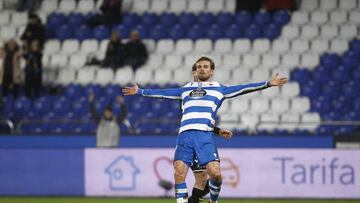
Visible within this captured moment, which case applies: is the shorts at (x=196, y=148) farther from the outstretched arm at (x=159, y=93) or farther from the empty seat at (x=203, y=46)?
the empty seat at (x=203, y=46)

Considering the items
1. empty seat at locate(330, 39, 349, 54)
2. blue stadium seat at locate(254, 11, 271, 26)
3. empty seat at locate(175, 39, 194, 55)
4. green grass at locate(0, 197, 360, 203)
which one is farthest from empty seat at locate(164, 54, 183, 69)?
green grass at locate(0, 197, 360, 203)

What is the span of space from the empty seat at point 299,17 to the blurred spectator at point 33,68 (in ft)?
20.4

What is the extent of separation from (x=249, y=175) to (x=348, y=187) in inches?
70.0

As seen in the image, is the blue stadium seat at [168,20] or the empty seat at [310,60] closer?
the empty seat at [310,60]

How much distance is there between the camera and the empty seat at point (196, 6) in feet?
71.2

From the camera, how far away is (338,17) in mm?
20656

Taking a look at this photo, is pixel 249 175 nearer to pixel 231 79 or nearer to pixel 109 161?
pixel 109 161

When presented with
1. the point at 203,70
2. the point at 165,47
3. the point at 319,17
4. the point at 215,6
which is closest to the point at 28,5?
the point at 165,47

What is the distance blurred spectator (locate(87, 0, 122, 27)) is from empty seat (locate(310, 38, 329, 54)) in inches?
198

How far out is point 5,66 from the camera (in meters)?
19.9

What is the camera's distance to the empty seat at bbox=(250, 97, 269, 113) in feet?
62.6

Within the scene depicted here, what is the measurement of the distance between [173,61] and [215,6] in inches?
81.3

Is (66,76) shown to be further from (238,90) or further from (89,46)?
(238,90)

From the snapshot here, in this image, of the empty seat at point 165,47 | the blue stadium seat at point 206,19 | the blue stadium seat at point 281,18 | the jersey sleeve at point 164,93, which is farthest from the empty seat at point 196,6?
the jersey sleeve at point 164,93
